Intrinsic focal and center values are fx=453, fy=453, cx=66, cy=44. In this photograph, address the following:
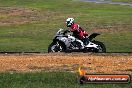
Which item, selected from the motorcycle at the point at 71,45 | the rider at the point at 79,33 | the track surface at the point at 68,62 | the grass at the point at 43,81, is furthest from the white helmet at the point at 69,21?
the grass at the point at 43,81

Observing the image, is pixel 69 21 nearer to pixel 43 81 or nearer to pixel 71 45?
pixel 71 45

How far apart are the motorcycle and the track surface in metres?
2.59

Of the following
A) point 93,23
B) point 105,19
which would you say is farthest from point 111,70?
point 105,19

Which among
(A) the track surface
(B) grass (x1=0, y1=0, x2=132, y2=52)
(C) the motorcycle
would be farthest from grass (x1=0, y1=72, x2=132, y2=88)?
(B) grass (x1=0, y1=0, x2=132, y2=52)

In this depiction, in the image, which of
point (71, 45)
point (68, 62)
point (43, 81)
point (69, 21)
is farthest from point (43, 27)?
point (43, 81)

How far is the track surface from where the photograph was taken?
647 inches

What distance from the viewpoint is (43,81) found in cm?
1398

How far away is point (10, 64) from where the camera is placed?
17.5 meters

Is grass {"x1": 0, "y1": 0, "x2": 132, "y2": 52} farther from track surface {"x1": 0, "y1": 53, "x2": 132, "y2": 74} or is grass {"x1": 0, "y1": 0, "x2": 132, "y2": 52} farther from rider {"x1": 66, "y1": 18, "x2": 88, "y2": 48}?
track surface {"x1": 0, "y1": 53, "x2": 132, "y2": 74}

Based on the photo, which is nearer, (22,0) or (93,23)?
(93,23)

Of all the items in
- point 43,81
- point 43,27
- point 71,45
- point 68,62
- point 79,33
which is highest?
point 43,81

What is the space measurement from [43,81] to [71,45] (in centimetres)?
903

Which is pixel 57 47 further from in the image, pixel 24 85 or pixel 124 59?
pixel 24 85

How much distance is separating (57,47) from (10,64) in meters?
5.51
